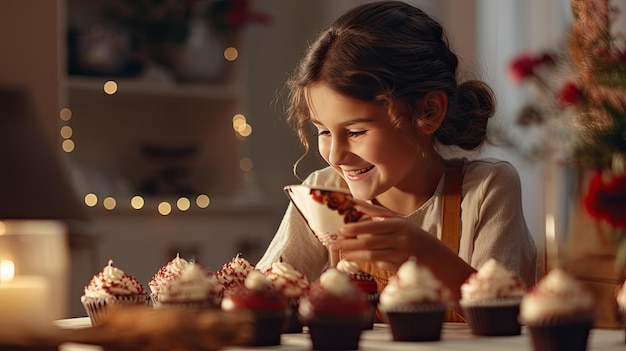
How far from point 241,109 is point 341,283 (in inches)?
125

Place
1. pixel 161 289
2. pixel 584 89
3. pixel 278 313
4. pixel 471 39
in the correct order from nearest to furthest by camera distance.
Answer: pixel 278 313 → pixel 584 89 → pixel 161 289 → pixel 471 39

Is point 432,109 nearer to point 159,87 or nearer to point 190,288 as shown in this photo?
point 190,288

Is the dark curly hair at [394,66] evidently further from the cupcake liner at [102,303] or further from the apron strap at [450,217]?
the cupcake liner at [102,303]

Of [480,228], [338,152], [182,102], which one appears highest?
[182,102]

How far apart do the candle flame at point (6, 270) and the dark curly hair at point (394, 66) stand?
99 centimetres

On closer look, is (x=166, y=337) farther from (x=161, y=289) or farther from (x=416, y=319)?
(x=161, y=289)

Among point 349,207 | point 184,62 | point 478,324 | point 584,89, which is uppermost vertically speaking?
point 184,62

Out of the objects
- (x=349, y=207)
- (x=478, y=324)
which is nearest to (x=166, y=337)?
(x=478, y=324)

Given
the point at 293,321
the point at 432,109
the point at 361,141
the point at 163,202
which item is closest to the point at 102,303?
the point at 293,321

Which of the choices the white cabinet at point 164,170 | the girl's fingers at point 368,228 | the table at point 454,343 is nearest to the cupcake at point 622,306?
the table at point 454,343

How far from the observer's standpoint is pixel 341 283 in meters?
1.36

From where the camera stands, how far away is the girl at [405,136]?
207 cm

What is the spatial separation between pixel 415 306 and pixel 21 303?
1.72 ft

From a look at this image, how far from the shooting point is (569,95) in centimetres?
168
